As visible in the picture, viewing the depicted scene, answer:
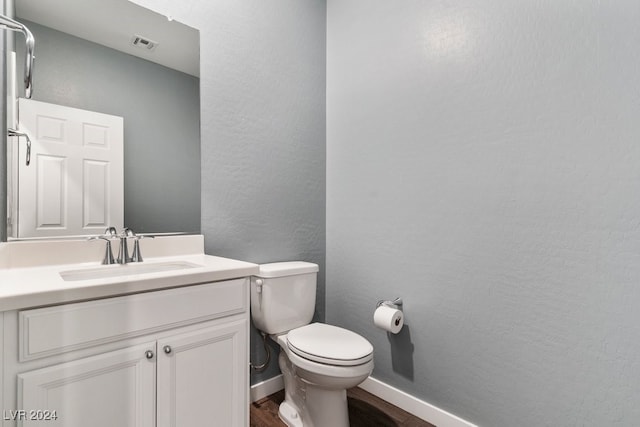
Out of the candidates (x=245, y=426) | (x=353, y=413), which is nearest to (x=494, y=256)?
(x=353, y=413)

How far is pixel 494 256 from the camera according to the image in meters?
1.39

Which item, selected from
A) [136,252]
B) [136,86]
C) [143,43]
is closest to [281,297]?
[136,252]

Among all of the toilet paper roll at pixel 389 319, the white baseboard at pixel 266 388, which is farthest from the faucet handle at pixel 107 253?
the toilet paper roll at pixel 389 319

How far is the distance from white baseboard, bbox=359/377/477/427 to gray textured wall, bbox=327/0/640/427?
39mm

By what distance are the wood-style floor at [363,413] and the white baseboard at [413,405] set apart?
2 cm

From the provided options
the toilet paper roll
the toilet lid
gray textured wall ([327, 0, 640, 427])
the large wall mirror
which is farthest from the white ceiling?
the toilet paper roll

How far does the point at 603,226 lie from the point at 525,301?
0.39 meters

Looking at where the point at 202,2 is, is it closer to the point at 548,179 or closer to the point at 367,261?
the point at 367,261

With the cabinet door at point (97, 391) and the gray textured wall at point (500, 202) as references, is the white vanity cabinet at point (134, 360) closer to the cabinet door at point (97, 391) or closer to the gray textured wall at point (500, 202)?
the cabinet door at point (97, 391)

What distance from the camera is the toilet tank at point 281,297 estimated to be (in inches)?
63.3

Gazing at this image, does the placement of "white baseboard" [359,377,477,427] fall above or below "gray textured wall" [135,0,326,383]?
below

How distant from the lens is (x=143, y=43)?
1.44 meters

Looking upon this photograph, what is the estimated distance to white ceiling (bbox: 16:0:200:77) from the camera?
4.02 ft

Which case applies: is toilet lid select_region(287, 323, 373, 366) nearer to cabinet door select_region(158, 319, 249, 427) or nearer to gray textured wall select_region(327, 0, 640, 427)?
cabinet door select_region(158, 319, 249, 427)
